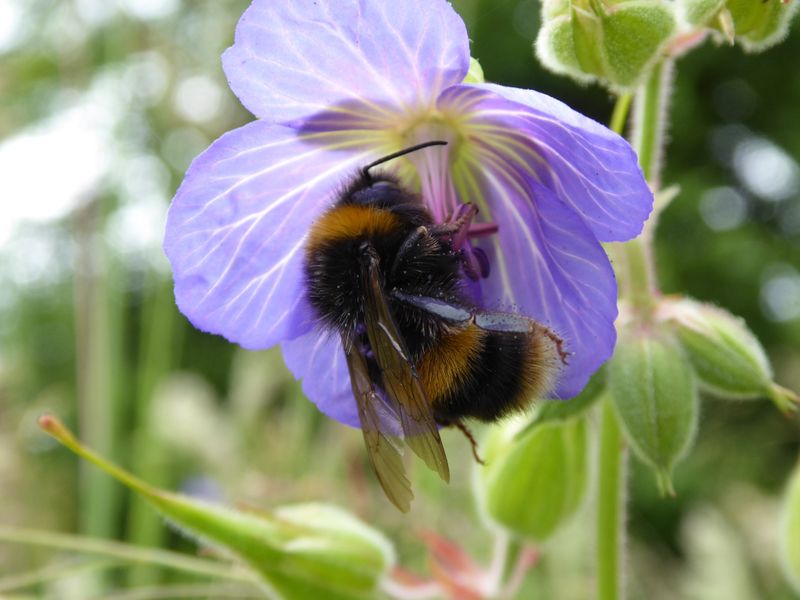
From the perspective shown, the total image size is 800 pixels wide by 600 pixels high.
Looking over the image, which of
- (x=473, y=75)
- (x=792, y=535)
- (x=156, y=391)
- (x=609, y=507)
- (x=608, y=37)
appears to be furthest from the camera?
(x=156, y=391)

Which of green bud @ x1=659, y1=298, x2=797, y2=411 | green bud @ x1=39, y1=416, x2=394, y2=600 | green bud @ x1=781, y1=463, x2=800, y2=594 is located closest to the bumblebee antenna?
green bud @ x1=659, y1=298, x2=797, y2=411

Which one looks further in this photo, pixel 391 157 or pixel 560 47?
pixel 391 157

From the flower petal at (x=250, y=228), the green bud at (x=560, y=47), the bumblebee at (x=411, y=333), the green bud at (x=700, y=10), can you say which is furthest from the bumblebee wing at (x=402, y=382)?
the green bud at (x=700, y=10)

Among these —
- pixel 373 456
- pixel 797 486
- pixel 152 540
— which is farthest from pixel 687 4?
pixel 152 540

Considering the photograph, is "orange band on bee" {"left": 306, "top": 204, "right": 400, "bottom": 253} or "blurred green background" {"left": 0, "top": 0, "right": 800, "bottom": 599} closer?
"orange band on bee" {"left": 306, "top": 204, "right": 400, "bottom": 253}

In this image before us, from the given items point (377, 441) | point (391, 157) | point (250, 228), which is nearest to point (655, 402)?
point (377, 441)

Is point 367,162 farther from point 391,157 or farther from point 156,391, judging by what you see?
point 156,391

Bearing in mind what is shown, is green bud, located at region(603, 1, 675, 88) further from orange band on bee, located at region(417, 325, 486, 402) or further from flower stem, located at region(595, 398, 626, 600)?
flower stem, located at region(595, 398, 626, 600)

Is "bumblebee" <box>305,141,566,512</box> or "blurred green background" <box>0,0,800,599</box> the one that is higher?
"bumblebee" <box>305,141,566,512</box>
